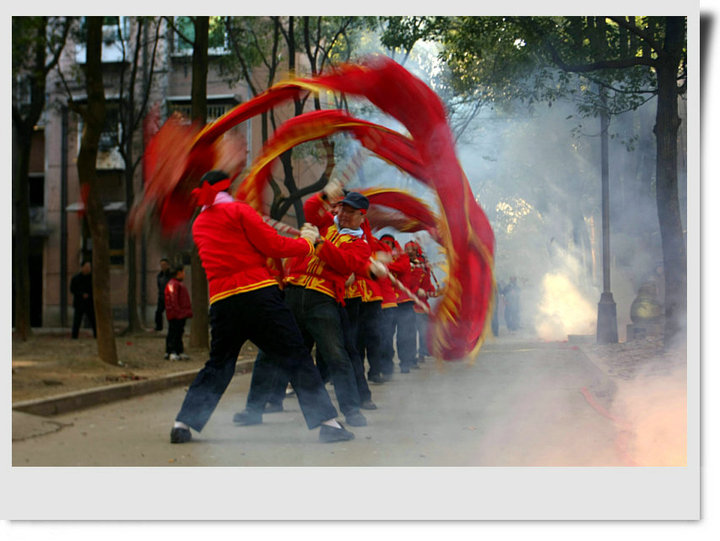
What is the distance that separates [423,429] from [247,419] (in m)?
1.07

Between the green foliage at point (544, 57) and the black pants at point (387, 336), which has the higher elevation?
the green foliage at point (544, 57)

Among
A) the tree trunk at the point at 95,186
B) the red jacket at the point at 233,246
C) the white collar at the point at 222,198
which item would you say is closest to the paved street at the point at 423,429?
the red jacket at the point at 233,246

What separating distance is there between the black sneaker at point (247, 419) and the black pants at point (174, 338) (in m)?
Result: 3.82

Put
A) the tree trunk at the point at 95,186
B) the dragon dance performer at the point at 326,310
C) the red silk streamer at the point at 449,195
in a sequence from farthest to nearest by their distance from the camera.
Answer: the tree trunk at the point at 95,186, the dragon dance performer at the point at 326,310, the red silk streamer at the point at 449,195

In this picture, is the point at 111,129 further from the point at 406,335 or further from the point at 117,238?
the point at 406,335

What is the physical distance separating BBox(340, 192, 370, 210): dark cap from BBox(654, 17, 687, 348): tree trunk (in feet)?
5.14

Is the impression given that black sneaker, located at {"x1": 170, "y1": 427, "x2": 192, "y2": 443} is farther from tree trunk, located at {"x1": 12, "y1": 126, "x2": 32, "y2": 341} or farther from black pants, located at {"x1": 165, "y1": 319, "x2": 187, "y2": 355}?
tree trunk, located at {"x1": 12, "y1": 126, "x2": 32, "y2": 341}

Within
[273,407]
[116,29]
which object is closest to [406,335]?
[273,407]

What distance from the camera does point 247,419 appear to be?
4758mm

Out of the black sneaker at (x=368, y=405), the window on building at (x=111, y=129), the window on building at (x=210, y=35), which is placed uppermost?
the window on building at (x=210, y=35)

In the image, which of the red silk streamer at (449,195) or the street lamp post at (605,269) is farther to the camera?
the street lamp post at (605,269)

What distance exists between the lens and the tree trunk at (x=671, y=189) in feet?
12.6

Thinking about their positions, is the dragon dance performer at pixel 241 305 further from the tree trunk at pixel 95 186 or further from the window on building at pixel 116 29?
the window on building at pixel 116 29

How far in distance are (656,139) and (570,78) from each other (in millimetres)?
563
